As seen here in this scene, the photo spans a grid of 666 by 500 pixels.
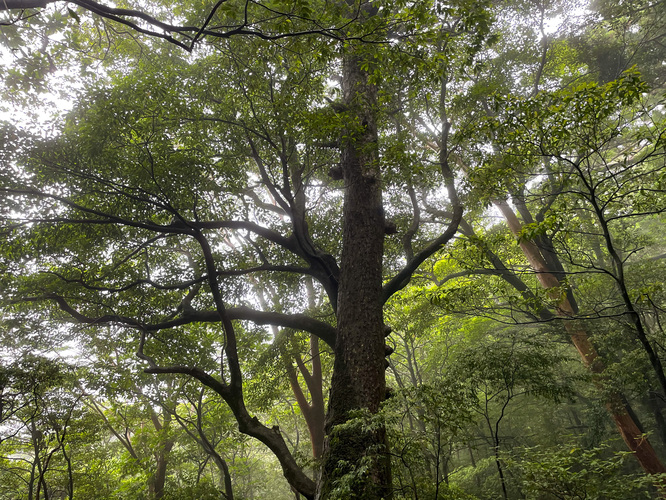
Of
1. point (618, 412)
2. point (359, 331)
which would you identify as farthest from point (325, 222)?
point (618, 412)

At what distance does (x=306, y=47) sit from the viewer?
4012 millimetres

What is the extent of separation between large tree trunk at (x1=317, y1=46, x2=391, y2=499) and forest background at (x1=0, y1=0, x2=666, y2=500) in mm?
29

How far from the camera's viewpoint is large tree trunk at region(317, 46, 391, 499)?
2.99 m

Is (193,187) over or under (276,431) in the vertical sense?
over

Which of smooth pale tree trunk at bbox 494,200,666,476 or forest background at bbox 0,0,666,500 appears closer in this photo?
forest background at bbox 0,0,666,500

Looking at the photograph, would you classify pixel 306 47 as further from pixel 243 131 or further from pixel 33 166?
pixel 33 166

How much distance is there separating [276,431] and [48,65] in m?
7.47

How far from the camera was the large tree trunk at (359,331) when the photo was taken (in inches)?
118

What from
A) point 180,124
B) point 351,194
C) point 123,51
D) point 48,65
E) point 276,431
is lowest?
point 276,431

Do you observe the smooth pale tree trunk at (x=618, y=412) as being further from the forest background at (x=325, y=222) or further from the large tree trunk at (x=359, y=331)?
the large tree trunk at (x=359, y=331)

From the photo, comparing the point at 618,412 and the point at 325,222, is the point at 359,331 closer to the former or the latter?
the point at 325,222

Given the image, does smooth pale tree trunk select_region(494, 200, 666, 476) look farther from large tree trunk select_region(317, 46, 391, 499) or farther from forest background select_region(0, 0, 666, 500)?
large tree trunk select_region(317, 46, 391, 499)

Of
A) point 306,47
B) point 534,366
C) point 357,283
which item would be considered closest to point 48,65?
point 306,47

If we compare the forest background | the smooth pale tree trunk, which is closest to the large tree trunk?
the forest background
